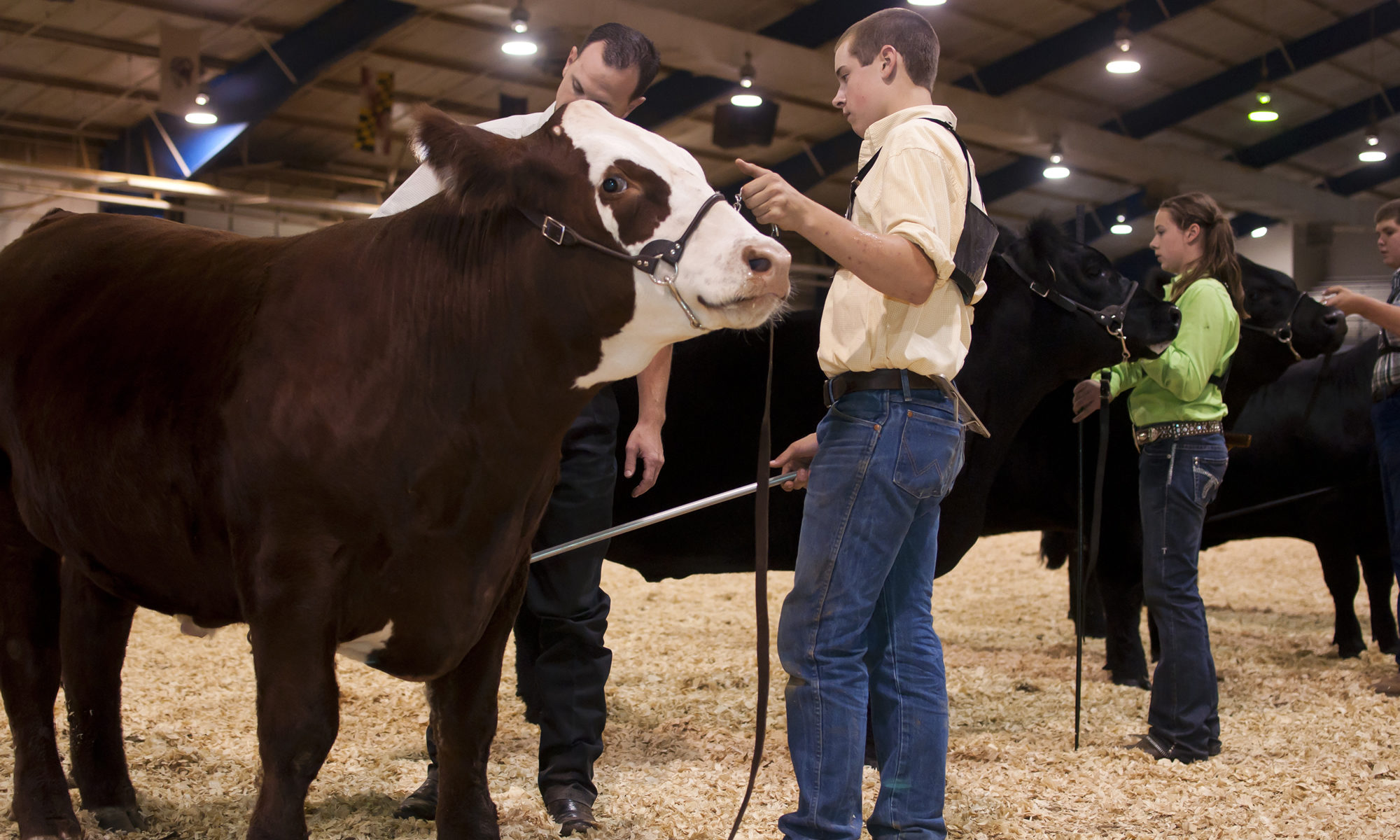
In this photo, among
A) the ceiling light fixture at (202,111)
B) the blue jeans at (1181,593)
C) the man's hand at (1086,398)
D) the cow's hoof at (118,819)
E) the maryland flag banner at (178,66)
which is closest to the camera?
the cow's hoof at (118,819)

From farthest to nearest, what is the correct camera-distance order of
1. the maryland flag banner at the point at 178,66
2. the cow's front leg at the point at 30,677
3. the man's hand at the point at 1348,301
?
the maryland flag banner at the point at 178,66 → the man's hand at the point at 1348,301 → the cow's front leg at the point at 30,677

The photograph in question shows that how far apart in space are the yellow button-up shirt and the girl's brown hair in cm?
187

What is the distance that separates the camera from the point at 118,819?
285cm

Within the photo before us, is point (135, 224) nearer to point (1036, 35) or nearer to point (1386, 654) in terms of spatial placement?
point (1386, 654)

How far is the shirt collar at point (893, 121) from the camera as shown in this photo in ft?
7.62

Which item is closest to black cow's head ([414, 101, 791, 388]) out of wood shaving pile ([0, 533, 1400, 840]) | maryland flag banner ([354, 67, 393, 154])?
wood shaving pile ([0, 533, 1400, 840])

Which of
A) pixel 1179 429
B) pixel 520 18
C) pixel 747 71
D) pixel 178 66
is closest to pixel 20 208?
pixel 178 66

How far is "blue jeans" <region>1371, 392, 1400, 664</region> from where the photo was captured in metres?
4.59

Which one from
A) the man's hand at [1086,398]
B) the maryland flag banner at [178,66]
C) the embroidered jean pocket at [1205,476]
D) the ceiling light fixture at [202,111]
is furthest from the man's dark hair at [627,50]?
the ceiling light fixture at [202,111]

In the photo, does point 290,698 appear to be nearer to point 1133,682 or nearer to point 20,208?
point 1133,682

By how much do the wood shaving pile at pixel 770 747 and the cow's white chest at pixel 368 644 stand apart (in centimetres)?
80

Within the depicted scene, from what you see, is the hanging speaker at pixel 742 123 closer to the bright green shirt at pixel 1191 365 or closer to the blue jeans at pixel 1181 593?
the bright green shirt at pixel 1191 365

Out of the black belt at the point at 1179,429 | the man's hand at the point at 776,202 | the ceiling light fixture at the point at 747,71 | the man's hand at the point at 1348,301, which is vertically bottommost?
the black belt at the point at 1179,429

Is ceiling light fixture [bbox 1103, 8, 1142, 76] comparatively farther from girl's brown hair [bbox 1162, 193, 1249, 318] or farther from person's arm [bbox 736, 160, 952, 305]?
person's arm [bbox 736, 160, 952, 305]
